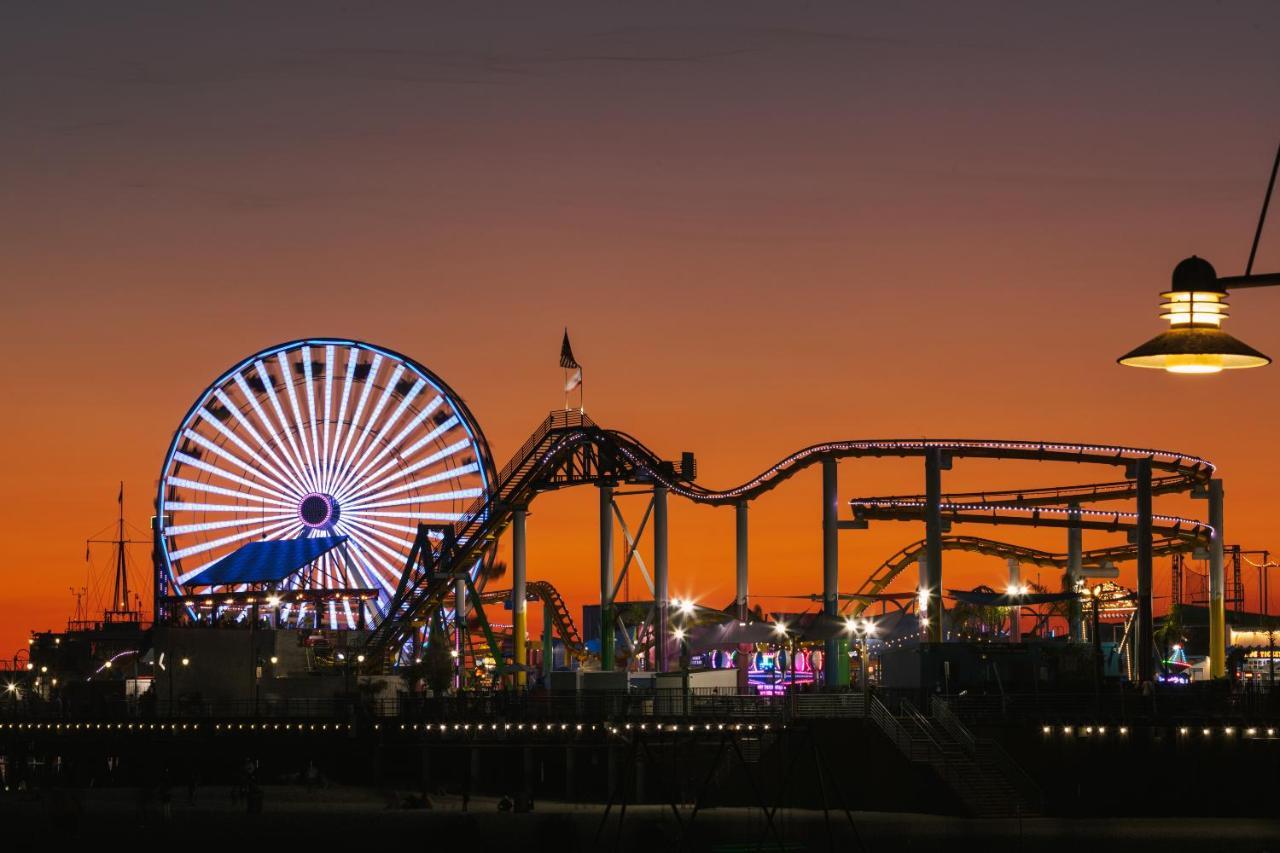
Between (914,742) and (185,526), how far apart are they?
167 ft

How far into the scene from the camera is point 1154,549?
83.4 metres

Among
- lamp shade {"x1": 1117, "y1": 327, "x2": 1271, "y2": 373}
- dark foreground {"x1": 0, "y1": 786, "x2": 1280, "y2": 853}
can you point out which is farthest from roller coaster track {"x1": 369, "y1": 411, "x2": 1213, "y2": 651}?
lamp shade {"x1": 1117, "y1": 327, "x2": 1271, "y2": 373}

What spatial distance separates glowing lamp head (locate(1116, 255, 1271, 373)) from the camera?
11.5 m

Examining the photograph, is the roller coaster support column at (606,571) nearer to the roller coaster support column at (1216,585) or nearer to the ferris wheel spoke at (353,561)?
the ferris wheel spoke at (353,561)

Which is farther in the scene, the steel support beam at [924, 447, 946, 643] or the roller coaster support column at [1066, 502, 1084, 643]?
the roller coaster support column at [1066, 502, 1084, 643]

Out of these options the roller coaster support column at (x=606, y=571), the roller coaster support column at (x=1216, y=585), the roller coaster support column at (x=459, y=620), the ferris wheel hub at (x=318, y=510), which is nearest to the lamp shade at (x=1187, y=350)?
the roller coaster support column at (x=1216, y=585)

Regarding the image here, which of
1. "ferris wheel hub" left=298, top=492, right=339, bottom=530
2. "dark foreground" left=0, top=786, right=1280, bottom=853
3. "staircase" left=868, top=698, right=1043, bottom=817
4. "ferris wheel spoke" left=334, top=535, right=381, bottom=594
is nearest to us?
"dark foreground" left=0, top=786, right=1280, bottom=853

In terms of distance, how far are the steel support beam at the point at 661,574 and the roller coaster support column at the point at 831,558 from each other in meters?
7.45

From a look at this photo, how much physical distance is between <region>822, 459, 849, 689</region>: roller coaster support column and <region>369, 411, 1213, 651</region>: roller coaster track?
2.99ft

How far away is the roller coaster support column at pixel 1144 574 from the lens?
62.3m

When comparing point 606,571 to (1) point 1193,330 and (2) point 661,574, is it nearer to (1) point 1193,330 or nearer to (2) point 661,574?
(2) point 661,574

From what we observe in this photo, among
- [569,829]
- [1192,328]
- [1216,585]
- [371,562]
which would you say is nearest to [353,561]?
[371,562]

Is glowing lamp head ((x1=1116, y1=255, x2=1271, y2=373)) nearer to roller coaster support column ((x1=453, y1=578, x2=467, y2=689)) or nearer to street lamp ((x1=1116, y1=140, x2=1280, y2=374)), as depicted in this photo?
street lamp ((x1=1116, y1=140, x2=1280, y2=374))

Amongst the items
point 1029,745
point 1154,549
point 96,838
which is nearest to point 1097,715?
point 1029,745
